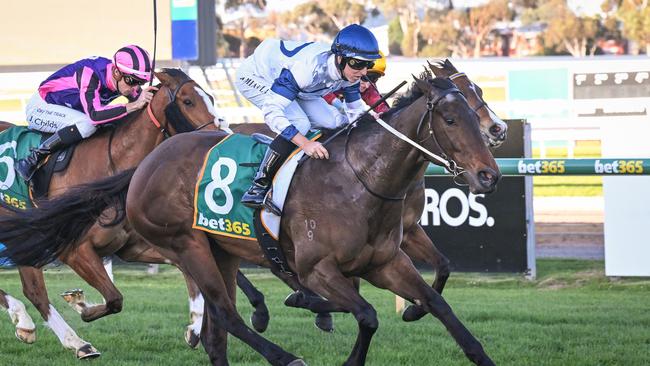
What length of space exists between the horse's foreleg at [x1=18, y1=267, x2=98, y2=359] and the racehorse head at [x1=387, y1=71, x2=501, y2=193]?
2.27 m

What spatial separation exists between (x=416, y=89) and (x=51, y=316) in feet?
8.72

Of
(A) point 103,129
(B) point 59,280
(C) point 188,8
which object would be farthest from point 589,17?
(A) point 103,129

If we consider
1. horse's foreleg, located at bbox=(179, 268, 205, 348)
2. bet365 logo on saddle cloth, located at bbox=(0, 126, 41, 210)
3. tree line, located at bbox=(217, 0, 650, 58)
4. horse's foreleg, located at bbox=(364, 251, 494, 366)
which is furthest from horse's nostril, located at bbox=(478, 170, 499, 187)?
tree line, located at bbox=(217, 0, 650, 58)

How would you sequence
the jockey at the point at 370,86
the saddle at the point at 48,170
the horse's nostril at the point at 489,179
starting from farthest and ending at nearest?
the jockey at the point at 370,86 → the saddle at the point at 48,170 → the horse's nostril at the point at 489,179

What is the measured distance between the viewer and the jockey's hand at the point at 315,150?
5.11 metres

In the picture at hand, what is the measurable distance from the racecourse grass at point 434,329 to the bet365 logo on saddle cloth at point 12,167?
2.70 ft

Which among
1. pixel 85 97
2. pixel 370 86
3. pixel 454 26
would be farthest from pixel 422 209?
pixel 454 26

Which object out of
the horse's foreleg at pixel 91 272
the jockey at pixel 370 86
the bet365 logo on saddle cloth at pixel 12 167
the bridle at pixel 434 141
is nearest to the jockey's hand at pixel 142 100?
the bet365 logo on saddle cloth at pixel 12 167

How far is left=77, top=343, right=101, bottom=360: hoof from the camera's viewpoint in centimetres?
608

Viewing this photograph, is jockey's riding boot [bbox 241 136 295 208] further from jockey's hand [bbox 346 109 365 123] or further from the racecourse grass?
the racecourse grass

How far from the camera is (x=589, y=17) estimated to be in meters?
42.0

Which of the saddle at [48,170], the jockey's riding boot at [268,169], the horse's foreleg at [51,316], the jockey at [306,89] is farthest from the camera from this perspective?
the saddle at [48,170]

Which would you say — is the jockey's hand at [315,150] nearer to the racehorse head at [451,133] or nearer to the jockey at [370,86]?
the racehorse head at [451,133]

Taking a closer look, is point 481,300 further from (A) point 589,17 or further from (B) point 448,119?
(A) point 589,17
